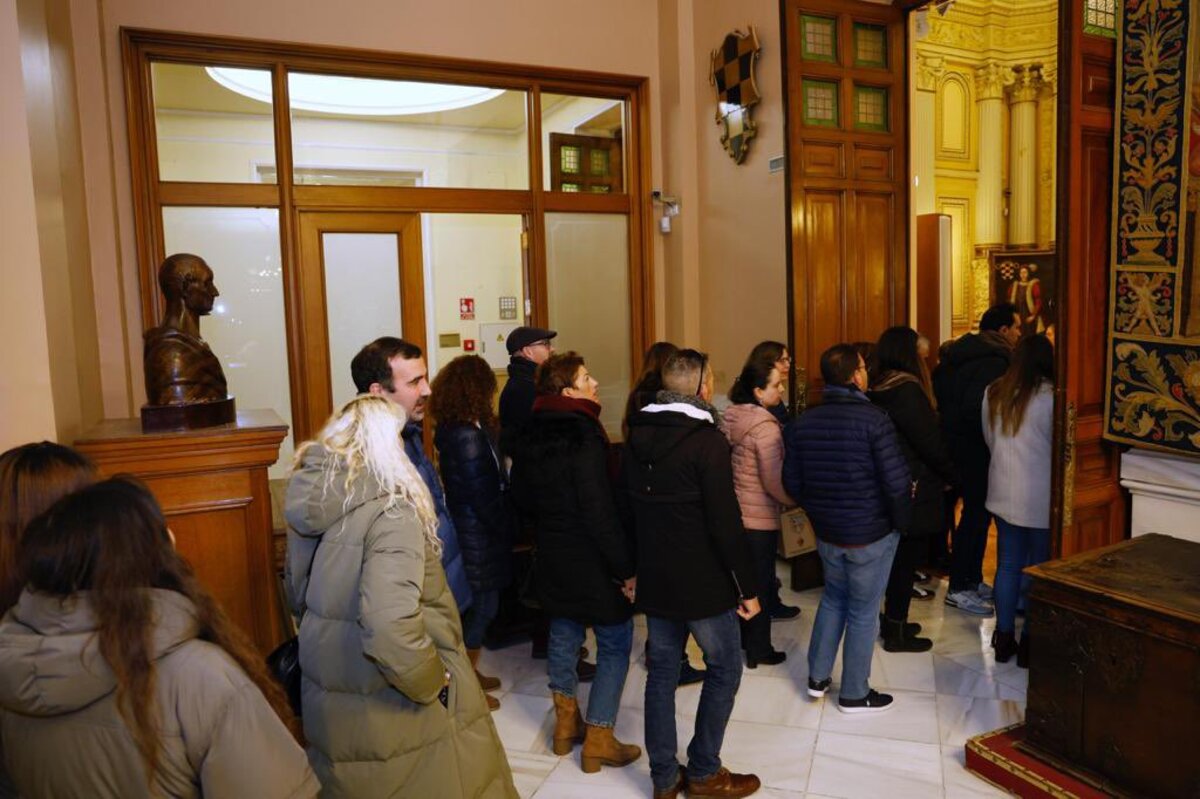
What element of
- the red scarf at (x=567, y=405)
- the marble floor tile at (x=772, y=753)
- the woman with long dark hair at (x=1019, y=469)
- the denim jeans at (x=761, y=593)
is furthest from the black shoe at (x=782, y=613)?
the red scarf at (x=567, y=405)

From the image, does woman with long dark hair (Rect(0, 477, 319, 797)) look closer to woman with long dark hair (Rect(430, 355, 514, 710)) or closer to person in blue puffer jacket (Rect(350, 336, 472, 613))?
person in blue puffer jacket (Rect(350, 336, 472, 613))

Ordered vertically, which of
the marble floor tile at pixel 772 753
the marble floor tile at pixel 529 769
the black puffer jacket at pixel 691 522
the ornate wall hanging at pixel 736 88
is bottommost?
the marble floor tile at pixel 529 769

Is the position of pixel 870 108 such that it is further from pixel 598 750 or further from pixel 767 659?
pixel 598 750

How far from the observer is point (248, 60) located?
4.84 meters

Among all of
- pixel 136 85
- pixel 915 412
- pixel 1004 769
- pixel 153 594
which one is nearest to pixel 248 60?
pixel 136 85

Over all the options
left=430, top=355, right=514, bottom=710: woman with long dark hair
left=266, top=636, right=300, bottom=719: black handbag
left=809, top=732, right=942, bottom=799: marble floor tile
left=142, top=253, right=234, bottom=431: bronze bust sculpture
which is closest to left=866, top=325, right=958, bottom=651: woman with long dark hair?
left=809, top=732, right=942, bottom=799: marble floor tile

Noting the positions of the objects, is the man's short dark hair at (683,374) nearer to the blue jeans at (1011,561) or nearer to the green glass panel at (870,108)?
the blue jeans at (1011,561)

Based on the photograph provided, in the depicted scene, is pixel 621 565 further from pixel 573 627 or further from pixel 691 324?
pixel 691 324

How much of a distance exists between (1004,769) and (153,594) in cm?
259

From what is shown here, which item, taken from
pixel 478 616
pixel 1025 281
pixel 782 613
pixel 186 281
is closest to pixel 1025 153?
pixel 1025 281

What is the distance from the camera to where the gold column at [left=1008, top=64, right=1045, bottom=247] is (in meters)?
8.19

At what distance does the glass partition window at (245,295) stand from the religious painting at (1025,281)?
6.29 metres

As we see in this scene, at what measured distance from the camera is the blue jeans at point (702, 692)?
2.54 meters

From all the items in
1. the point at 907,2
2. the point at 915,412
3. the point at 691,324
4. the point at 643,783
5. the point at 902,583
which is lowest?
the point at 643,783
